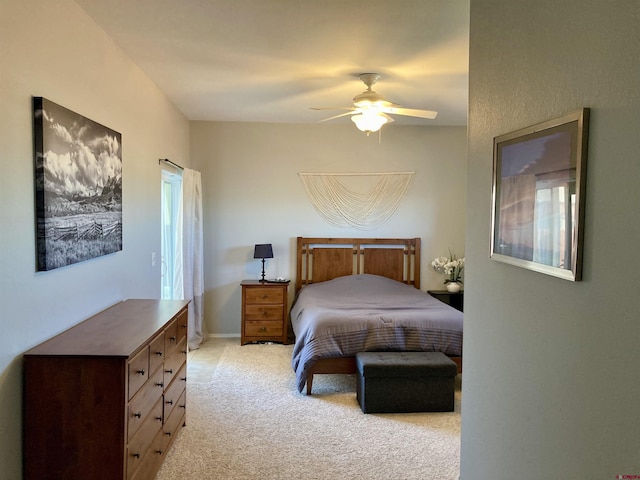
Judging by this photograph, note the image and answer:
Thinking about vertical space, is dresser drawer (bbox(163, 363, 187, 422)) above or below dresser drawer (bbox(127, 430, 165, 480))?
above

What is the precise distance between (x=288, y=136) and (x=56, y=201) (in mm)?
3656

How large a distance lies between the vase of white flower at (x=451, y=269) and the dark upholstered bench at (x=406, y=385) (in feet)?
7.09

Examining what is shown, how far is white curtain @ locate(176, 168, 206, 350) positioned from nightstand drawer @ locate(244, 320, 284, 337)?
530 millimetres

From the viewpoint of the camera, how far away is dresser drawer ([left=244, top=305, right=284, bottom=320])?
17.1 ft

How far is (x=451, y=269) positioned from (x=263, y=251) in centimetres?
225

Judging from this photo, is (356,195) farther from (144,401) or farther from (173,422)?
(144,401)

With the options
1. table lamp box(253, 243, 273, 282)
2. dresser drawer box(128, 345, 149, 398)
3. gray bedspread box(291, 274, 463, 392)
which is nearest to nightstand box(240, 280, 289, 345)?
table lamp box(253, 243, 273, 282)

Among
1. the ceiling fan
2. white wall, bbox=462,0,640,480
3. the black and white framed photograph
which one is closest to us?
white wall, bbox=462,0,640,480

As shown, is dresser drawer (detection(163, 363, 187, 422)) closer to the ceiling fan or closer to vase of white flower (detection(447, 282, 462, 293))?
the ceiling fan

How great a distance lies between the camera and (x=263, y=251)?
208 inches

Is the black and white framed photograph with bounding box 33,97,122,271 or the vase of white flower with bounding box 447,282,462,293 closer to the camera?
the black and white framed photograph with bounding box 33,97,122,271

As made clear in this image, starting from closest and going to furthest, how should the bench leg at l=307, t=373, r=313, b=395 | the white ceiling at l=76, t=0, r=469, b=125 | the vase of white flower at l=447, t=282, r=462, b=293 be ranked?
the white ceiling at l=76, t=0, r=469, b=125 → the bench leg at l=307, t=373, r=313, b=395 → the vase of white flower at l=447, t=282, r=462, b=293

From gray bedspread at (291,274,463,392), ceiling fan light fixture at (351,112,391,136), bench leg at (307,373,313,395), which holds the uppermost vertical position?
ceiling fan light fixture at (351,112,391,136)

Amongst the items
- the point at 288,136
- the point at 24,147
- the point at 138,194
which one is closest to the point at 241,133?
the point at 288,136
